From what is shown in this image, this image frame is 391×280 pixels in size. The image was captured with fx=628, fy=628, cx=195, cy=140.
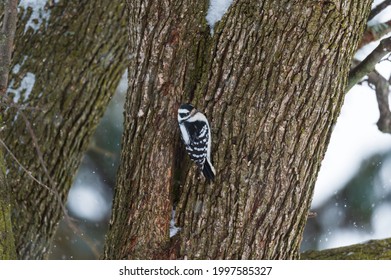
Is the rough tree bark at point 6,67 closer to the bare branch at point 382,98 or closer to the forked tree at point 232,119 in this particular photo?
the forked tree at point 232,119

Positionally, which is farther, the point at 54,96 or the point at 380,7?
the point at 54,96

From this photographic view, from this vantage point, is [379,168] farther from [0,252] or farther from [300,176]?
[0,252]

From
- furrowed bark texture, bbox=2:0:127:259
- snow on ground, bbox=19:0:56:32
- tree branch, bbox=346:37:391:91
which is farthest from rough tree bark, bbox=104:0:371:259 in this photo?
snow on ground, bbox=19:0:56:32

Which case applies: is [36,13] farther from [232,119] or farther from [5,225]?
[232,119]

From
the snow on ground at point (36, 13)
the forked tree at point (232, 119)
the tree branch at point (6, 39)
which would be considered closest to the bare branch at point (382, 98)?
the forked tree at point (232, 119)

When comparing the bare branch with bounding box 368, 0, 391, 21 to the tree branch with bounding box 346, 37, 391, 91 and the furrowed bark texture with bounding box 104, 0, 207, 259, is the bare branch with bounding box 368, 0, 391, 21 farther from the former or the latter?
the furrowed bark texture with bounding box 104, 0, 207, 259

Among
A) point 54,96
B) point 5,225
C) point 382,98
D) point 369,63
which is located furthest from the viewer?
point 382,98

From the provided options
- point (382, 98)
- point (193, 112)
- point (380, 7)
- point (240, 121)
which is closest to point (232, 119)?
point (240, 121)
